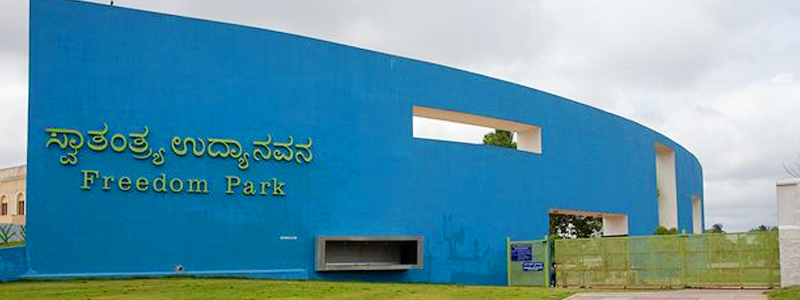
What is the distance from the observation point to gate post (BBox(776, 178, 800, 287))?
811 inches

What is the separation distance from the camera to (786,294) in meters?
17.6

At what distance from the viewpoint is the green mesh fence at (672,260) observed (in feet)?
71.6

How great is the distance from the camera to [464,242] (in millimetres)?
28859

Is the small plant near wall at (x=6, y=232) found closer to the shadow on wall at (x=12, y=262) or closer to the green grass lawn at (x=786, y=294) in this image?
the shadow on wall at (x=12, y=262)

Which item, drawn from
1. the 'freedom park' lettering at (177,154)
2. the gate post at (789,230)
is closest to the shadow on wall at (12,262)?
the 'freedom park' lettering at (177,154)

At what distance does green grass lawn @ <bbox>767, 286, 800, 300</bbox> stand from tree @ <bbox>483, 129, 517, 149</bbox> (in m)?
31.2

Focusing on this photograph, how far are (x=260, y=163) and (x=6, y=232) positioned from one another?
22.3 ft

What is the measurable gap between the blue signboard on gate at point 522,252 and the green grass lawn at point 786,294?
32.8 ft

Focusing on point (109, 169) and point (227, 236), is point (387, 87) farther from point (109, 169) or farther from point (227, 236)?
point (109, 169)

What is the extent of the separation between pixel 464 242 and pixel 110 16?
13.7 metres

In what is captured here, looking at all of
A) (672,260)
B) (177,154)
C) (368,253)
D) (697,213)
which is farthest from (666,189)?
(177,154)

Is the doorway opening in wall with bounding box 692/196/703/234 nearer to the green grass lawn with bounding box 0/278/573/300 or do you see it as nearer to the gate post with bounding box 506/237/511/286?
the gate post with bounding box 506/237/511/286

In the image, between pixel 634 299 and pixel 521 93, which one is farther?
pixel 521 93

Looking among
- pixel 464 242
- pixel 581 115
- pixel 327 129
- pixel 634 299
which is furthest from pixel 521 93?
pixel 634 299
